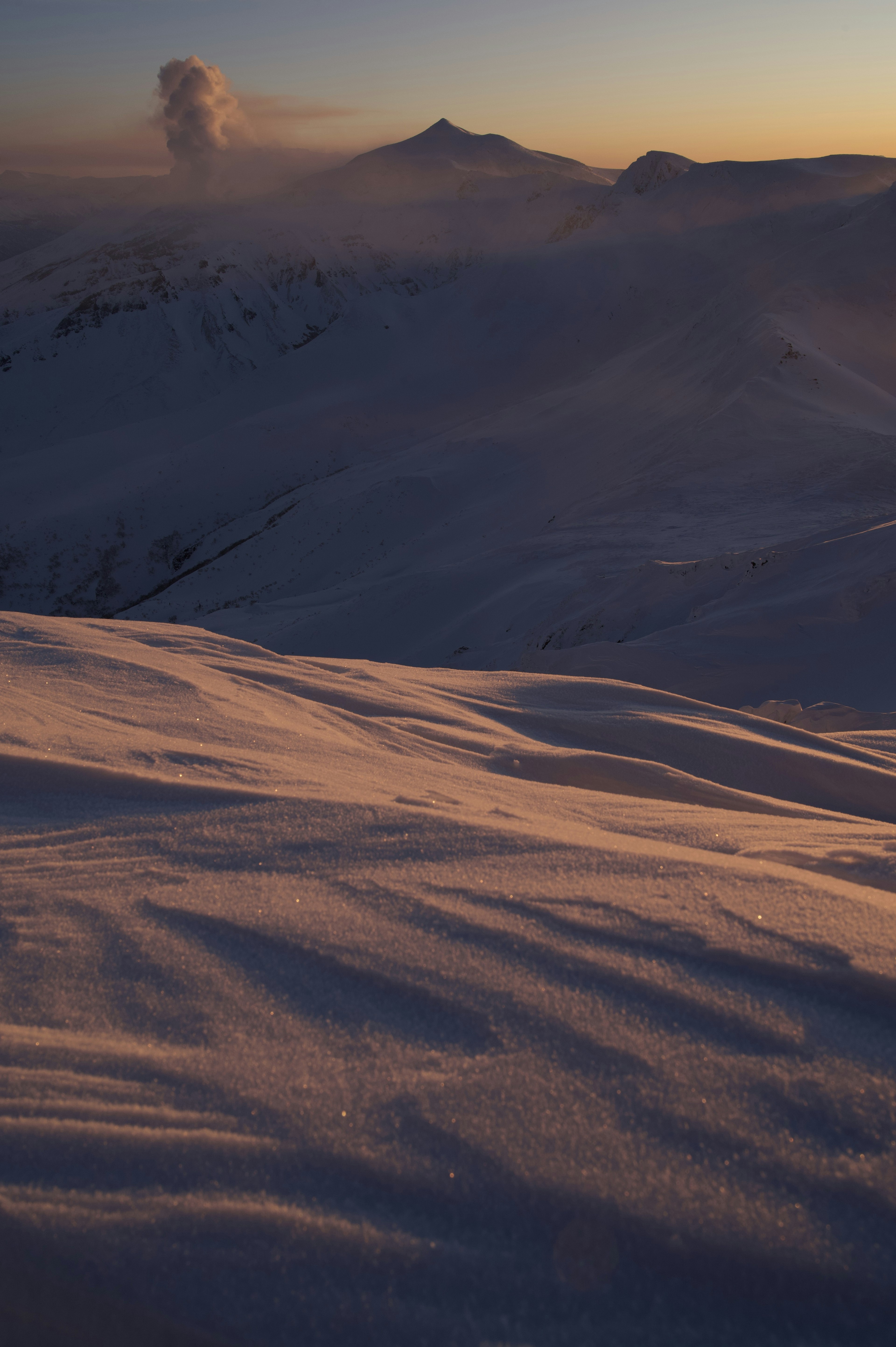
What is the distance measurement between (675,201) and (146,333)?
105 ft

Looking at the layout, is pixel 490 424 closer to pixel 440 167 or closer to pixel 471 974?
pixel 471 974

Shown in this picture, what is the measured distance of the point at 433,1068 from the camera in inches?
51.7

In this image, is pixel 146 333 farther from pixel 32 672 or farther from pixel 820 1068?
pixel 820 1068

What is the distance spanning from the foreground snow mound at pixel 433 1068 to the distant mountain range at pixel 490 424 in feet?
14.6

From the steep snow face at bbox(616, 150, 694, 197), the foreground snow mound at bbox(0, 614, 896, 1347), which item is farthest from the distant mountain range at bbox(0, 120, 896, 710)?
the foreground snow mound at bbox(0, 614, 896, 1347)

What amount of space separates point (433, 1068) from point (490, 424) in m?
27.1

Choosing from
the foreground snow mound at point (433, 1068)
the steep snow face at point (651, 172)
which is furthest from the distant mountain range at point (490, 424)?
the foreground snow mound at point (433, 1068)

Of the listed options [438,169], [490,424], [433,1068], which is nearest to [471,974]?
[433,1068]

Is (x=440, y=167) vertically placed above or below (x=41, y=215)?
below

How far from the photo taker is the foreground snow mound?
1.04 metres

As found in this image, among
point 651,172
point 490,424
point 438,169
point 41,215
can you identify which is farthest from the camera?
point 41,215

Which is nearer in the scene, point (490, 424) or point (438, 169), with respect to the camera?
point (490, 424)

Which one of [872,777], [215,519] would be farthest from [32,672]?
[215,519]

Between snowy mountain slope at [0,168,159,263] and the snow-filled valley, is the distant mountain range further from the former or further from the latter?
snowy mountain slope at [0,168,159,263]
